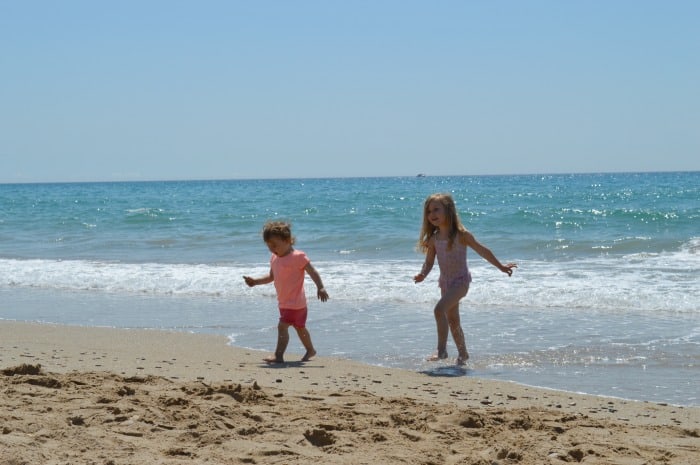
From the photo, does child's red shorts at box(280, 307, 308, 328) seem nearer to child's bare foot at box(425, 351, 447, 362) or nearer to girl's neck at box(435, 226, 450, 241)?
child's bare foot at box(425, 351, 447, 362)

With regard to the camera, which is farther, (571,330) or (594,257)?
(594,257)

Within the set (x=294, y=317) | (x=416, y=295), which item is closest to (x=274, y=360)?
(x=294, y=317)

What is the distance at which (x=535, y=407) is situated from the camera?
5188 millimetres

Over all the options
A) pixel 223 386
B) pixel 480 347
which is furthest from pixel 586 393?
pixel 223 386

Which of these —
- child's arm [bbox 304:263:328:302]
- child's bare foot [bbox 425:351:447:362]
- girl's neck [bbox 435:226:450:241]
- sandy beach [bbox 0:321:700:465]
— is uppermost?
girl's neck [bbox 435:226:450:241]

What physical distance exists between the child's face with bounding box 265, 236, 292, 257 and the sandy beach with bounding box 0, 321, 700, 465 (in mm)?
1032

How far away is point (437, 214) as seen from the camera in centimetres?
730

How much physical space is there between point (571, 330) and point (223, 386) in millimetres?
4248

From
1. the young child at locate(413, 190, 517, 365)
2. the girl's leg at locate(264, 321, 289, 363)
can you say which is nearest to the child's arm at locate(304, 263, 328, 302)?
the girl's leg at locate(264, 321, 289, 363)

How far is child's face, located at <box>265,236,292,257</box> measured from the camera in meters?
7.16

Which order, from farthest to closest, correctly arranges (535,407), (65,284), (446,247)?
1. (65,284)
2. (446,247)
3. (535,407)

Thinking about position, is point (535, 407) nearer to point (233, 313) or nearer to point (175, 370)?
point (175, 370)

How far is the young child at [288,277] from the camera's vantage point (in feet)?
23.4

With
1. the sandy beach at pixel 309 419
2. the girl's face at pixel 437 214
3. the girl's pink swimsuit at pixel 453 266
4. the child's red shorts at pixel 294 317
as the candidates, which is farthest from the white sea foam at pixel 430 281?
the sandy beach at pixel 309 419
